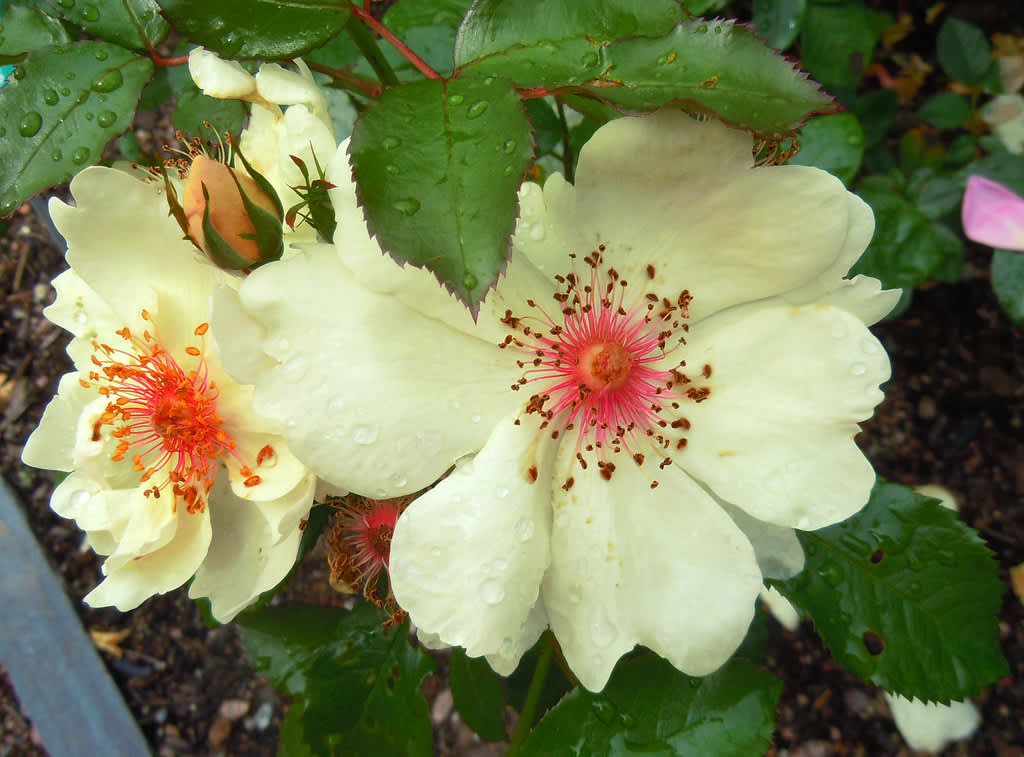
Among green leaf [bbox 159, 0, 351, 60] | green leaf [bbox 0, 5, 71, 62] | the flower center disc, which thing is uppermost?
green leaf [bbox 159, 0, 351, 60]

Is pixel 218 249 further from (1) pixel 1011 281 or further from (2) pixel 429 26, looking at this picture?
(1) pixel 1011 281

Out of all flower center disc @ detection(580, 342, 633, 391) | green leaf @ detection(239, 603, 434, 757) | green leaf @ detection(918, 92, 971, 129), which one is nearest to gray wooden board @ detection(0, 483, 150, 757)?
green leaf @ detection(239, 603, 434, 757)

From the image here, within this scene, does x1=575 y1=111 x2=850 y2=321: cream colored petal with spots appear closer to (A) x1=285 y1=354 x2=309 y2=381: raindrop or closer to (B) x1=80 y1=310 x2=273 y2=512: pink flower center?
(A) x1=285 y1=354 x2=309 y2=381: raindrop

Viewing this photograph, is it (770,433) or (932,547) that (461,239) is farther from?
(932,547)

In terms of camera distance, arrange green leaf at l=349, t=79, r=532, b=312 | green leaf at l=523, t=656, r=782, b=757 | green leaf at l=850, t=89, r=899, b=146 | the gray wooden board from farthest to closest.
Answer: the gray wooden board < green leaf at l=850, t=89, r=899, b=146 < green leaf at l=523, t=656, r=782, b=757 < green leaf at l=349, t=79, r=532, b=312

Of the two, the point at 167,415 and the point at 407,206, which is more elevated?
the point at 407,206

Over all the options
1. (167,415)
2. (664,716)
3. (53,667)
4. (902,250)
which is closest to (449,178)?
(167,415)
